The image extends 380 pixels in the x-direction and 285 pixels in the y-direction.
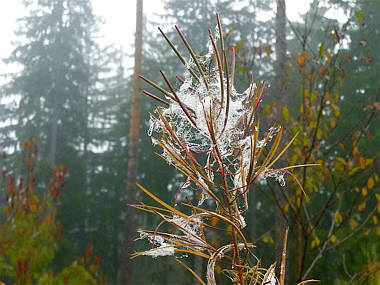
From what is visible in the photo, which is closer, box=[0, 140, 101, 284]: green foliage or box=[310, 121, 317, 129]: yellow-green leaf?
box=[310, 121, 317, 129]: yellow-green leaf

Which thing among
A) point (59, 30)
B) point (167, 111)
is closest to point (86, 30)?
point (59, 30)

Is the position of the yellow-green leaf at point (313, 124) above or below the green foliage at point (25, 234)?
above

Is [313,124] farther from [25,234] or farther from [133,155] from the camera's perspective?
[133,155]

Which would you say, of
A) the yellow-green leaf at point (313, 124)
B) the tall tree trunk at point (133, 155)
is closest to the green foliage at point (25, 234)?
the tall tree trunk at point (133, 155)

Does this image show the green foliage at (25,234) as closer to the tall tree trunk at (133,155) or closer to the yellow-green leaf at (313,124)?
the tall tree trunk at (133,155)

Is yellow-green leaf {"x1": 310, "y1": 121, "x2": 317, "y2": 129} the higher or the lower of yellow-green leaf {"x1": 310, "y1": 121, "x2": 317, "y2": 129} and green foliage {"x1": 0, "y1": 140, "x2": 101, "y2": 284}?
the higher

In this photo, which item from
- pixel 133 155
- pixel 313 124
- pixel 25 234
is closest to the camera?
pixel 313 124

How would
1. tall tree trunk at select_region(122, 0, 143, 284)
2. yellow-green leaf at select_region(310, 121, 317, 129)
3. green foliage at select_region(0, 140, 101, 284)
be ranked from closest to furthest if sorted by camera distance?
1. yellow-green leaf at select_region(310, 121, 317, 129)
2. green foliage at select_region(0, 140, 101, 284)
3. tall tree trunk at select_region(122, 0, 143, 284)

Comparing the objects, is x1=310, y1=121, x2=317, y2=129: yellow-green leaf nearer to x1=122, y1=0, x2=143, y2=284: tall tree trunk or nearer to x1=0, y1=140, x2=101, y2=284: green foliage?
x1=0, y1=140, x2=101, y2=284: green foliage

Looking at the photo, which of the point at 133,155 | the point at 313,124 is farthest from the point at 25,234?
the point at 313,124

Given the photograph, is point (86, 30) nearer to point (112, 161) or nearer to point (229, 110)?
point (112, 161)

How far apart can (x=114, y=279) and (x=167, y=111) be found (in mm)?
16990

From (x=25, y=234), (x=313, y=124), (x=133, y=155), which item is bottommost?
(x=25, y=234)

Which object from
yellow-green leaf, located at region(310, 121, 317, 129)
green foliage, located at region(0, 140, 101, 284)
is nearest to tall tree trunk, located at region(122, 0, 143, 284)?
green foliage, located at region(0, 140, 101, 284)
